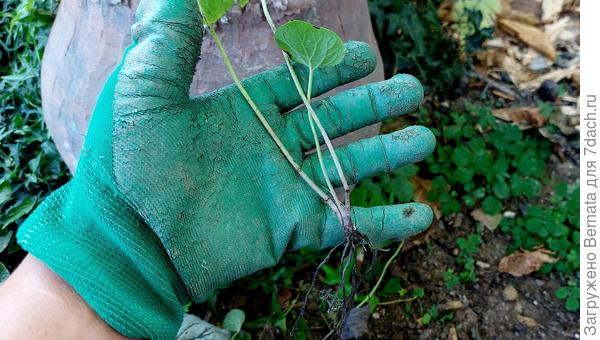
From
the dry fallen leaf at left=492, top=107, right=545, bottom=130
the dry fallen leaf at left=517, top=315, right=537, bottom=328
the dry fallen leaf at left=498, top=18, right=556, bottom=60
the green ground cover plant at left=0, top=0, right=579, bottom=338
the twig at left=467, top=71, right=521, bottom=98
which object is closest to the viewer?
the green ground cover plant at left=0, top=0, right=579, bottom=338

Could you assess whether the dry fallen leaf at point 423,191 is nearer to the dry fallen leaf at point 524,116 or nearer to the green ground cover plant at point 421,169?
the green ground cover plant at point 421,169

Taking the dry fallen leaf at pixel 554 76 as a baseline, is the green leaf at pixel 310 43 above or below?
above

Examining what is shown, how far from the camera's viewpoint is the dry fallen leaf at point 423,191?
7.53 feet

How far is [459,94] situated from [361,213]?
1555 millimetres

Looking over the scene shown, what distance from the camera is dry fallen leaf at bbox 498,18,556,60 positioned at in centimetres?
303

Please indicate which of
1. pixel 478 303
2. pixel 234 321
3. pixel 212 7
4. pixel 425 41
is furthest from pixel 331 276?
pixel 425 41

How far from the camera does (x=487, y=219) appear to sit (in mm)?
2305

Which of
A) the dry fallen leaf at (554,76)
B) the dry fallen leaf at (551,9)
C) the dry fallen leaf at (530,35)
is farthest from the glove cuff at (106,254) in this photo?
the dry fallen leaf at (551,9)

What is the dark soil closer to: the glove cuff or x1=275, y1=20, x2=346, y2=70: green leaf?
the glove cuff

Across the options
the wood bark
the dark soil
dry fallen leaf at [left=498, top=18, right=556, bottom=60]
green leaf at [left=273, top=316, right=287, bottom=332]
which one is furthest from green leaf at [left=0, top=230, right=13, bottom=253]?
dry fallen leaf at [left=498, top=18, right=556, bottom=60]

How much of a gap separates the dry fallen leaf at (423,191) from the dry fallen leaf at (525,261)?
0.30 m

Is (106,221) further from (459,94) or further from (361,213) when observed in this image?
(459,94)

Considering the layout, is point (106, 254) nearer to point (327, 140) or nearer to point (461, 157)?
point (327, 140)

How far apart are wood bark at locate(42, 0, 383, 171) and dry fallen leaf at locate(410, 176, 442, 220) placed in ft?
2.04
